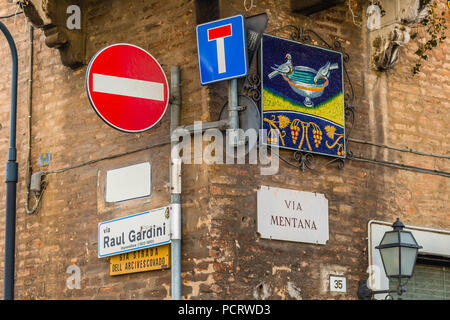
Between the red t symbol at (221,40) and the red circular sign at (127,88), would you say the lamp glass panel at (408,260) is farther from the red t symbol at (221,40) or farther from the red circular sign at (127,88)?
the red circular sign at (127,88)

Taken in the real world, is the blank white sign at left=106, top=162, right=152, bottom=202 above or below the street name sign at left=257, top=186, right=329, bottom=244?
above

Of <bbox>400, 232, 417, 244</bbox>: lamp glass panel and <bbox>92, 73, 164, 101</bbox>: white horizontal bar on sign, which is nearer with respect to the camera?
<bbox>92, 73, 164, 101</bbox>: white horizontal bar on sign

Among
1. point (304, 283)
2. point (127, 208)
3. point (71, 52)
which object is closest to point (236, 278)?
point (304, 283)

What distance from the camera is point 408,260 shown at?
961cm

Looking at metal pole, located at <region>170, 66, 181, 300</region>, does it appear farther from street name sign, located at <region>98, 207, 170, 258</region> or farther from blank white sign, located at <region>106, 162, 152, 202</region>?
blank white sign, located at <region>106, 162, 152, 202</region>

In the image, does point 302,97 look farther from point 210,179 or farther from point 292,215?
point 210,179

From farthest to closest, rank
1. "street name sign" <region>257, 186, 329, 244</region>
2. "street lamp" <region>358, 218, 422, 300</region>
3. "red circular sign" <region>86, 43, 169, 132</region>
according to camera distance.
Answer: "street name sign" <region>257, 186, 329, 244</region> < "street lamp" <region>358, 218, 422, 300</region> < "red circular sign" <region>86, 43, 169, 132</region>

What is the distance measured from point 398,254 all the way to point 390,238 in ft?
0.74

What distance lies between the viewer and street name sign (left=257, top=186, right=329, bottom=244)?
9.84 m

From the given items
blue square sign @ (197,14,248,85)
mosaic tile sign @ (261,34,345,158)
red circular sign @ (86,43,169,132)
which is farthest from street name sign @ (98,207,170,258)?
blue square sign @ (197,14,248,85)

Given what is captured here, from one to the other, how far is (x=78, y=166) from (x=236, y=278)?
2764 millimetres

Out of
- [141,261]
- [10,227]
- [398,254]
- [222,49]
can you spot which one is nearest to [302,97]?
[222,49]

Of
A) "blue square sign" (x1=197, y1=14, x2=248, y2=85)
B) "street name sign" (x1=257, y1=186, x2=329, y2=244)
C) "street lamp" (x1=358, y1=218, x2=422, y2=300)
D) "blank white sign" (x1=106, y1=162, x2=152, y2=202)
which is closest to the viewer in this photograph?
"blue square sign" (x1=197, y1=14, x2=248, y2=85)

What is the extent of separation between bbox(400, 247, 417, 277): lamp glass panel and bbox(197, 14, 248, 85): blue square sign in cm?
251
